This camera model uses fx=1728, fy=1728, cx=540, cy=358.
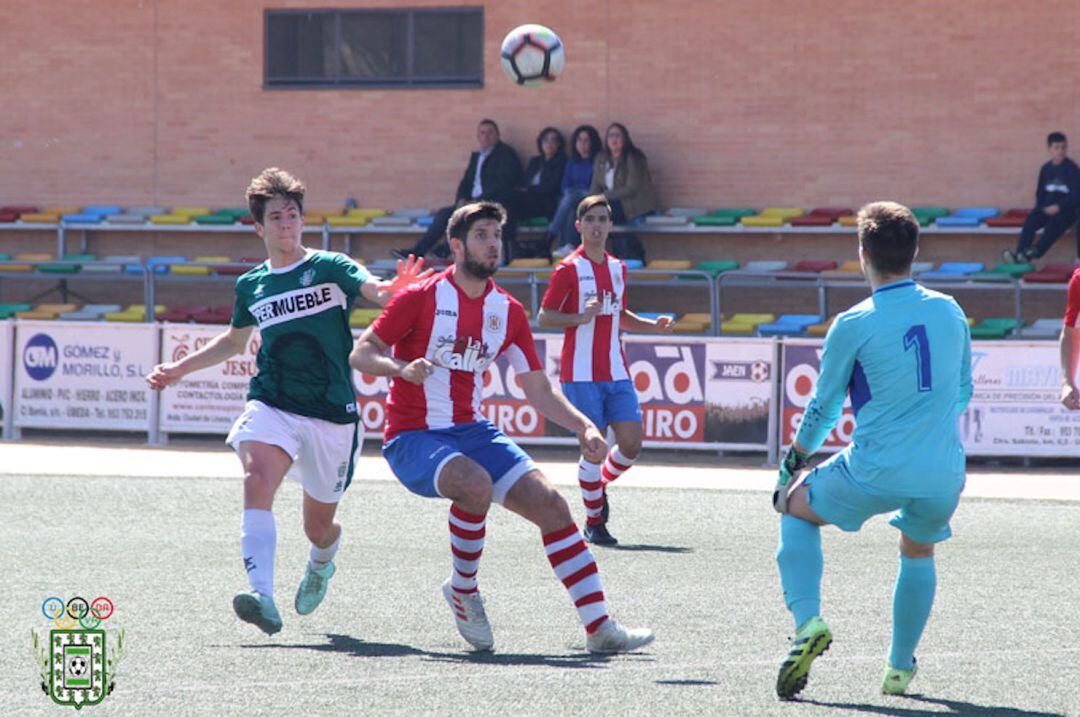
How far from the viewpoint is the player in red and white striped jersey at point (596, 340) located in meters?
11.7

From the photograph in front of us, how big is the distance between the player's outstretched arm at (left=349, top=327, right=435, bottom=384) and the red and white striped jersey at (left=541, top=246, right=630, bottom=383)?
4.03 metres

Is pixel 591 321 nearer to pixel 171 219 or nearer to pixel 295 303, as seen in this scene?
pixel 295 303

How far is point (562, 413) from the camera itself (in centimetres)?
770

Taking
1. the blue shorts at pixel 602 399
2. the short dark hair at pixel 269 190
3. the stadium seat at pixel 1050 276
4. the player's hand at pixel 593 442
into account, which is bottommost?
the blue shorts at pixel 602 399

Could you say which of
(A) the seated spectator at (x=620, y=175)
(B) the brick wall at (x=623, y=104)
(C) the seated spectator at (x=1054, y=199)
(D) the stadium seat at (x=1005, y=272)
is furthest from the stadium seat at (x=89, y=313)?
(C) the seated spectator at (x=1054, y=199)

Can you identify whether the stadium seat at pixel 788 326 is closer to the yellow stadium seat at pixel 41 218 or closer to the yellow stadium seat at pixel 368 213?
the yellow stadium seat at pixel 368 213

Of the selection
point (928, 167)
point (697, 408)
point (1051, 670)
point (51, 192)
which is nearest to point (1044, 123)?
point (928, 167)

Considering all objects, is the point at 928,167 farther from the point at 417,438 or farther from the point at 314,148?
the point at 417,438

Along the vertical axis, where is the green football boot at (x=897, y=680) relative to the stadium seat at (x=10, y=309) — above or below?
below

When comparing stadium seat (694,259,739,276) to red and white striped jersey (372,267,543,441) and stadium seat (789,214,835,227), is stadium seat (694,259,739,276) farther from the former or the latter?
red and white striped jersey (372,267,543,441)

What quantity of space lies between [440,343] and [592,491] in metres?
3.91

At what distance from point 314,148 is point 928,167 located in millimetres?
8249

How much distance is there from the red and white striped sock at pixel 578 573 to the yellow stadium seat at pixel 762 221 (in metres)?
14.3
